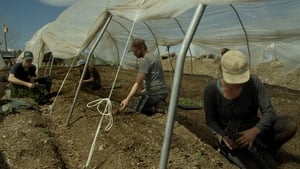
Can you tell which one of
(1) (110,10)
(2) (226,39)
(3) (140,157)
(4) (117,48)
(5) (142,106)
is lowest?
(4) (117,48)

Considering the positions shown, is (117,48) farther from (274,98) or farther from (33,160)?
(33,160)

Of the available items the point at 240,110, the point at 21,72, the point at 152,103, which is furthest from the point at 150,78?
the point at 21,72

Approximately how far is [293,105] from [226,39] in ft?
7.55

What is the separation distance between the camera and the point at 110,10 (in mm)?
6047

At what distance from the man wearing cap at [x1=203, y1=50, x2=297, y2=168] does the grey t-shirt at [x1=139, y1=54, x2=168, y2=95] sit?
294cm

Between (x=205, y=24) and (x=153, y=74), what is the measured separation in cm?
128

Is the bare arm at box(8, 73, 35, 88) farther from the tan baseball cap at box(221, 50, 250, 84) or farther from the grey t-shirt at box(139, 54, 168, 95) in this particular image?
the tan baseball cap at box(221, 50, 250, 84)

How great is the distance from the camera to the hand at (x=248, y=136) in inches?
160

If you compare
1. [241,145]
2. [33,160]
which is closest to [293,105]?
[241,145]

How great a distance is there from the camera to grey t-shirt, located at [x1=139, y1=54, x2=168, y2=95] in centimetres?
725

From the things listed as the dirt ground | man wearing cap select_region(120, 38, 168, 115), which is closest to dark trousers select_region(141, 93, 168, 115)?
man wearing cap select_region(120, 38, 168, 115)

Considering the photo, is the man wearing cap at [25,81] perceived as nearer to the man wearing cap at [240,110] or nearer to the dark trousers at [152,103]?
the dark trousers at [152,103]

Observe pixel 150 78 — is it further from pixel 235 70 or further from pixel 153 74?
pixel 235 70

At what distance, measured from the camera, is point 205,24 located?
7461 millimetres
